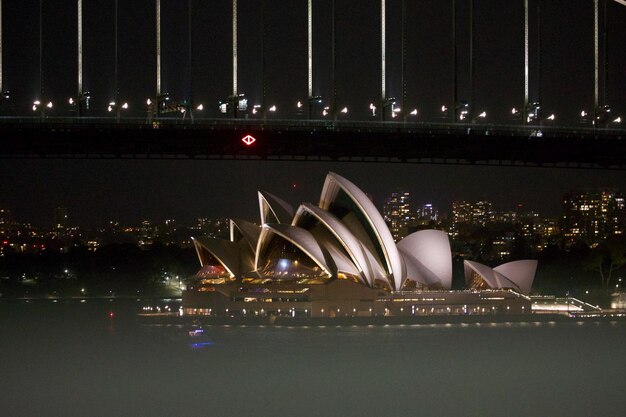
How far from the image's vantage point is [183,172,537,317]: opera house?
41469mm

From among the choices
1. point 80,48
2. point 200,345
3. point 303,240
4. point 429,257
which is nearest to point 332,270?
point 303,240

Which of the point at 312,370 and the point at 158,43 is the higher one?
the point at 158,43

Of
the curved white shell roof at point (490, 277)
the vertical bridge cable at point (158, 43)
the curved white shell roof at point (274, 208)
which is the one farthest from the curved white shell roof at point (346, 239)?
the vertical bridge cable at point (158, 43)

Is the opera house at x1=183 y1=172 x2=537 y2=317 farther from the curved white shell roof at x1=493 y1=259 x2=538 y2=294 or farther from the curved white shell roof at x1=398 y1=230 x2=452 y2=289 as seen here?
the curved white shell roof at x1=493 y1=259 x2=538 y2=294

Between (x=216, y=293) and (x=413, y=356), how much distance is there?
1150 cm

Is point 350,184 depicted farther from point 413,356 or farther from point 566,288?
point 566,288

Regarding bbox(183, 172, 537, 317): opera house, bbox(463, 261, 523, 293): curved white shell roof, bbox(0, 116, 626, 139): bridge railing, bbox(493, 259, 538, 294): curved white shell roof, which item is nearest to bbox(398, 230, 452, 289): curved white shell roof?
bbox(183, 172, 537, 317): opera house

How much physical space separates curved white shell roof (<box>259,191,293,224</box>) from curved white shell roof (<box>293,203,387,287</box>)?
4.69 ft

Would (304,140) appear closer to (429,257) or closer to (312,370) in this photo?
(429,257)

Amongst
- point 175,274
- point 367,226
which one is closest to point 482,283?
point 367,226

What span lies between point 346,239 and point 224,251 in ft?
17.3

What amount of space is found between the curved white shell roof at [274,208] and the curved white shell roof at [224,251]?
5.48 ft

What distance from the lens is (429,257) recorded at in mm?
44875

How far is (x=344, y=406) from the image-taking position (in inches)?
964
